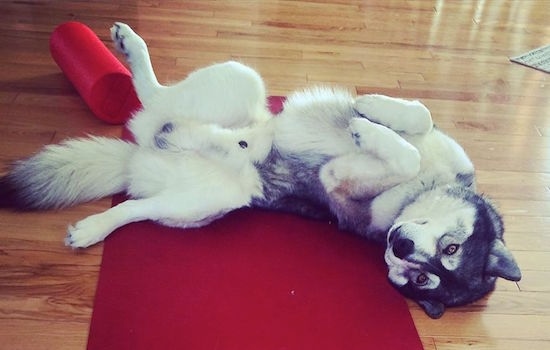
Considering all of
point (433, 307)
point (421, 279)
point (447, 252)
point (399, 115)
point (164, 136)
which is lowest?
point (433, 307)

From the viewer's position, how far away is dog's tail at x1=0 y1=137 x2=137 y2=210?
2461mm

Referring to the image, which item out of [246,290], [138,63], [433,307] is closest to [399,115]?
[433,307]

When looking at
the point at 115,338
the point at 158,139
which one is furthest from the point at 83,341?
the point at 158,139

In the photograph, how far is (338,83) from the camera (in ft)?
12.6

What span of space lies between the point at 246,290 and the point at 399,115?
947 millimetres

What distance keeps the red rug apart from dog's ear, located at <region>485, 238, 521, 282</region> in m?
0.38

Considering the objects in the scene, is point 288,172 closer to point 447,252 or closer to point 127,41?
point 447,252

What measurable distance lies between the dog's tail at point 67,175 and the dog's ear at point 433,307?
4.53 ft

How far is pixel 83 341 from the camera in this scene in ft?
6.99

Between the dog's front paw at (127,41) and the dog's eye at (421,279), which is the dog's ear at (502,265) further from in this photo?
the dog's front paw at (127,41)

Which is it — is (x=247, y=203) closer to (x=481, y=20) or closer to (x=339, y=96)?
(x=339, y=96)

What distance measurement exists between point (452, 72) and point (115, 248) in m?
2.72

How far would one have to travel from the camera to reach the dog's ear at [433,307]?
2.31 m

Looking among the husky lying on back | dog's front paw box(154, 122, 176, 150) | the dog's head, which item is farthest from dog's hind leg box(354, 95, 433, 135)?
dog's front paw box(154, 122, 176, 150)
